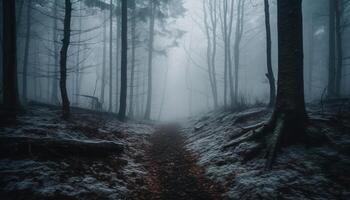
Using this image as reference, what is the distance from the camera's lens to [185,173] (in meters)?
5.58

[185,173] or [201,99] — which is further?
[201,99]

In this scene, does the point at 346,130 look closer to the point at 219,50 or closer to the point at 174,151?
the point at 174,151

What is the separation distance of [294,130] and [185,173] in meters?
2.81

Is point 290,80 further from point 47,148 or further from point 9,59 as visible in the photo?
point 9,59

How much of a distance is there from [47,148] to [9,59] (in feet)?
19.2

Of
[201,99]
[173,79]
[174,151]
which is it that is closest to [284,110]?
[174,151]

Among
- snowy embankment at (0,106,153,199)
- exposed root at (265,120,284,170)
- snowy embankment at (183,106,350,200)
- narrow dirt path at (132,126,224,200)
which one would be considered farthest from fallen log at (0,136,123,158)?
exposed root at (265,120,284,170)

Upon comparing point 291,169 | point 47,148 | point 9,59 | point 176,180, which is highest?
point 9,59

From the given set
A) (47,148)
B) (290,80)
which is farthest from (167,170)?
(290,80)

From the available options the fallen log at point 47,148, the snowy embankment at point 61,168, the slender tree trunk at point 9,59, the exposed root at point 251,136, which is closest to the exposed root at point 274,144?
the exposed root at point 251,136

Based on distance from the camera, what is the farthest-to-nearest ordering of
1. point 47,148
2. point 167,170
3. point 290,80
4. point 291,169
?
point 167,170, point 290,80, point 47,148, point 291,169

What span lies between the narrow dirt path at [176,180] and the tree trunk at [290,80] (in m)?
1.88

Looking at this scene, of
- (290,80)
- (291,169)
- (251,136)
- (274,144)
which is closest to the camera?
(291,169)

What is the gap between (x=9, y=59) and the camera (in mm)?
8680
